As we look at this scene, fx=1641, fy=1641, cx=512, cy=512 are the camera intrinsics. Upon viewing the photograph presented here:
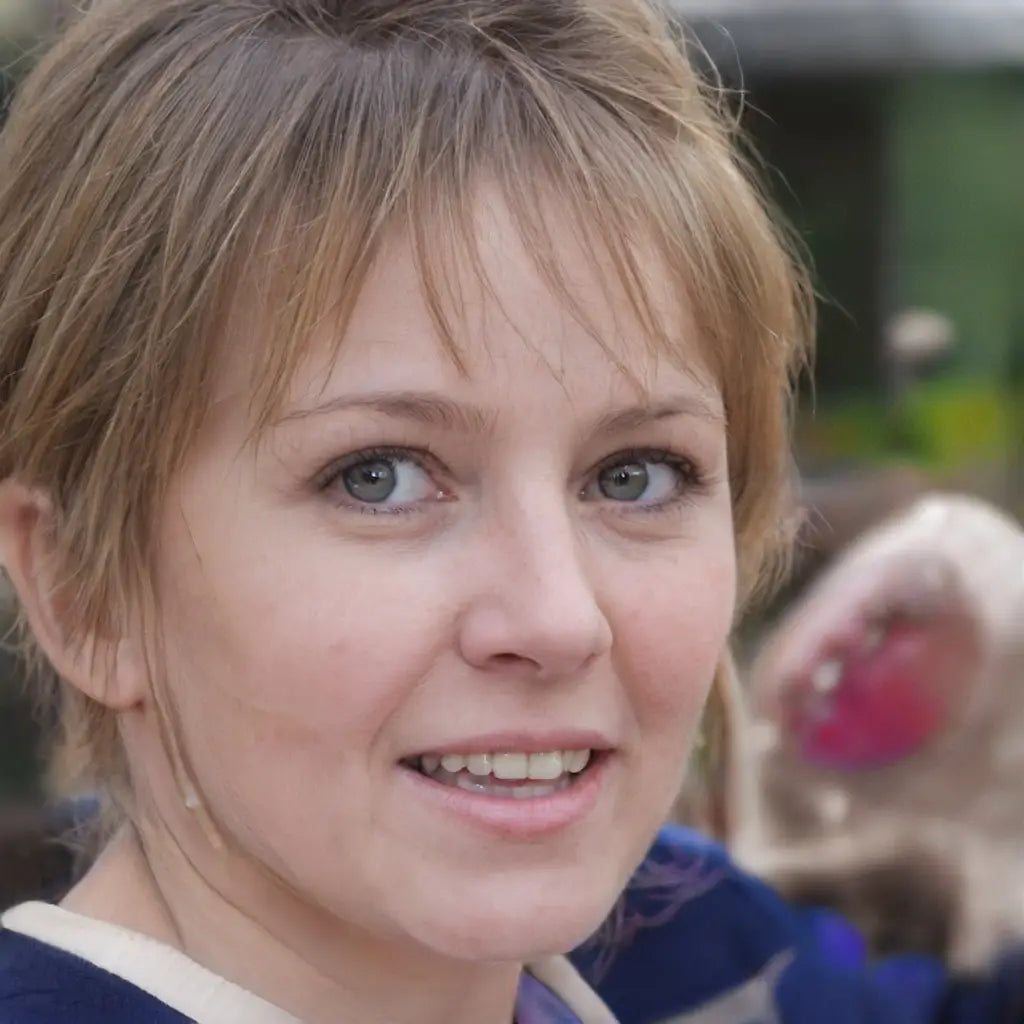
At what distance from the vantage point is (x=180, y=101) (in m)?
1.25

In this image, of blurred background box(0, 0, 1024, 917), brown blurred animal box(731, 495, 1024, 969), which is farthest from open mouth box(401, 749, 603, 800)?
blurred background box(0, 0, 1024, 917)

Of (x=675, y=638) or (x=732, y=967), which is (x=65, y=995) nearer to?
(x=675, y=638)

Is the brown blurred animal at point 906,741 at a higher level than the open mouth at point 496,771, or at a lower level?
lower

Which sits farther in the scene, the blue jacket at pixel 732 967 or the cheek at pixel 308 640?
the blue jacket at pixel 732 967

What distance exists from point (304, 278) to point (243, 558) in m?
0.21

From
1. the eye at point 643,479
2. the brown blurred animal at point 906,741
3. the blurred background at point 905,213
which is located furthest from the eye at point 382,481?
the blurred background at point 905,213

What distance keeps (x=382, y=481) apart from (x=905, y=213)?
404 cm

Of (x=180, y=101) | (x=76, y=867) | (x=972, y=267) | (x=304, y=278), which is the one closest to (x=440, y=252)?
(x=304, y=278)

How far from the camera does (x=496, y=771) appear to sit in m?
1.19

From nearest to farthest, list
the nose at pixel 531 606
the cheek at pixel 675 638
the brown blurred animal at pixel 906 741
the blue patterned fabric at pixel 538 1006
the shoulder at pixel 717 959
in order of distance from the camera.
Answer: the nose at pixel 531 606 → the cheek at pixel 675 638 → the blue patterned fabric at pixel 538 1006 → the shoulder at pixel 717 959 → the brown blurred animal at pixel 906 741

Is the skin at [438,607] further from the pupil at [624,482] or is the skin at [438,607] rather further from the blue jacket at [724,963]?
the blue jacket at [724,963]

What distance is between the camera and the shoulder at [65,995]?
118cm

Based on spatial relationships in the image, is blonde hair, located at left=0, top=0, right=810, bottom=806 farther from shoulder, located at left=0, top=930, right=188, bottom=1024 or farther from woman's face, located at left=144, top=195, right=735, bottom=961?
shoulder, located at left=0, top=930, right=188, bottom=1024

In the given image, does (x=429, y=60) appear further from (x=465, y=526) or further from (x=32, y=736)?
(x=32, y=736)
